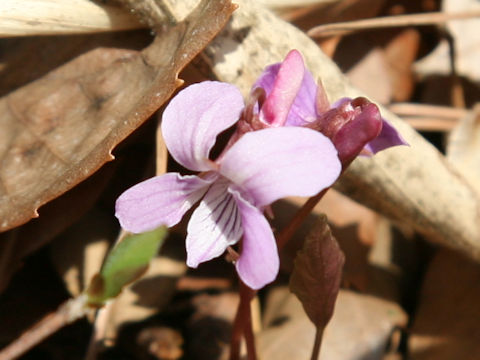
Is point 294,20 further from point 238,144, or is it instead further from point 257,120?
point 238,144

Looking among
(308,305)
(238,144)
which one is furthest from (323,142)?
(308,305)

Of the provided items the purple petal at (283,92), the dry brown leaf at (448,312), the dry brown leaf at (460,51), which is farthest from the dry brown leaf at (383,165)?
the dry brown leaf at (460,51)

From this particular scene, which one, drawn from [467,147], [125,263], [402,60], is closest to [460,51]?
[402,60]

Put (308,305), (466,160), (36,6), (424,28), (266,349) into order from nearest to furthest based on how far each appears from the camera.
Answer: (308,305), (36,6), (266,349), (466,160), (424,28)

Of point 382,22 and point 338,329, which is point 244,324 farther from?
point 382,22

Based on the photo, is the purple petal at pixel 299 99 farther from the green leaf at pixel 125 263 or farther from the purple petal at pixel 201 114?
the green leaf at pixel 125 263

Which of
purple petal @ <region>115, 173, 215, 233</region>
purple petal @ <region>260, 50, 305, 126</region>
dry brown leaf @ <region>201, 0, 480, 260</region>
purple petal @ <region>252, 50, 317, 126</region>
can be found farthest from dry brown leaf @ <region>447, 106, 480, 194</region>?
purple petal @ <region>115, 173, 215, 233</region>
